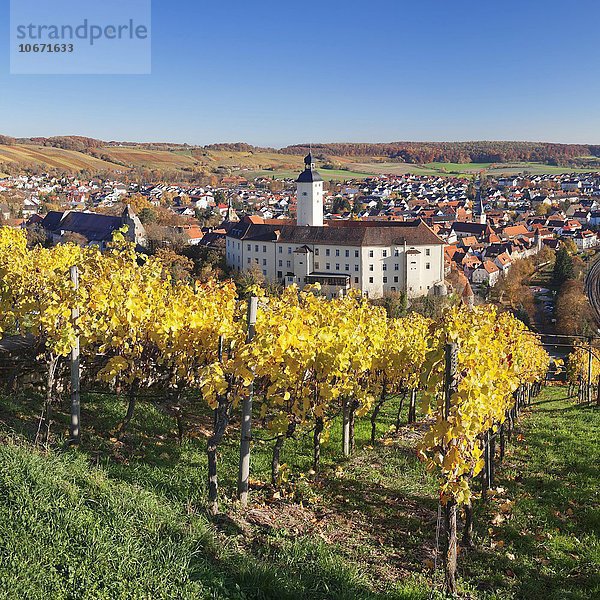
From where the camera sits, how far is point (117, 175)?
188 m

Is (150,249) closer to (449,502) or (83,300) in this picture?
(83,300)

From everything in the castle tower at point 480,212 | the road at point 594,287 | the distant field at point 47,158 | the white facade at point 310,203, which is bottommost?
the road at point 594,287

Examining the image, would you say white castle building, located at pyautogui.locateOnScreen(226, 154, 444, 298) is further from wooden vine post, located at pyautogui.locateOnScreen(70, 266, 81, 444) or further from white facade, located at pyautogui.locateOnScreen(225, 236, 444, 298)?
wooden vine post, located at pyautogui.locateOnScreen(70, 266, 81, 444)

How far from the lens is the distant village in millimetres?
74375

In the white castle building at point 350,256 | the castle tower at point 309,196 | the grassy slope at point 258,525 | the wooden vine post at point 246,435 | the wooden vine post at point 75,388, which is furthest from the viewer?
the castle tower at point 309,196

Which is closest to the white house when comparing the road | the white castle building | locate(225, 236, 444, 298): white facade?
the road

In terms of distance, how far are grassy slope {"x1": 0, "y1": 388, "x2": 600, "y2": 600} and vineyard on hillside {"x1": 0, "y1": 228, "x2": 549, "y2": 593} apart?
1.44 feet

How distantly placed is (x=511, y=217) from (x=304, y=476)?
463 ft

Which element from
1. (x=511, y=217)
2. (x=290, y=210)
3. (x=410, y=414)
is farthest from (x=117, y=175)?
(x=410, y=414)

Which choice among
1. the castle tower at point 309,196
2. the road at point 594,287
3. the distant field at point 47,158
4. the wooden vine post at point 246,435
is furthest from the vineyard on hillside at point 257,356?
the distant field at point 47,158

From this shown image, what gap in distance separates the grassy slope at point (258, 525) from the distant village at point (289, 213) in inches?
2010

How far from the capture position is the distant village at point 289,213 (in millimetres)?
74375

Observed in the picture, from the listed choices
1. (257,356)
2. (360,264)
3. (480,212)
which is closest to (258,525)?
(257,356)

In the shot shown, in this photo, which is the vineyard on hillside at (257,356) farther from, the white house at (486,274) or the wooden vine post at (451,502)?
the white house at (486,274)
